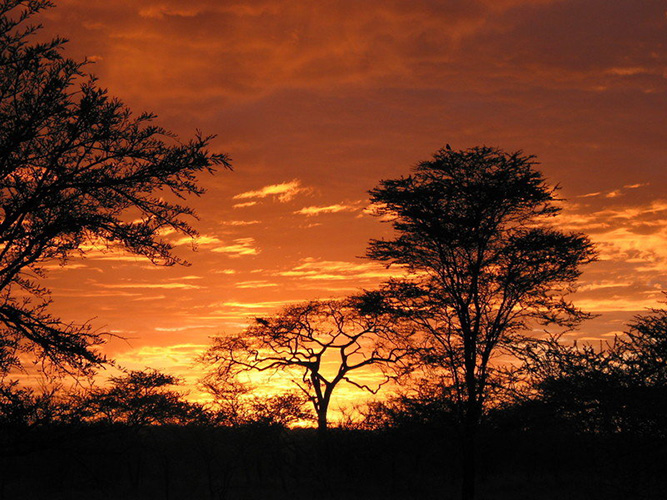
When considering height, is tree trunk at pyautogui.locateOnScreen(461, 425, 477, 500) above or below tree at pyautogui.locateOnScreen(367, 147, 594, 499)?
below

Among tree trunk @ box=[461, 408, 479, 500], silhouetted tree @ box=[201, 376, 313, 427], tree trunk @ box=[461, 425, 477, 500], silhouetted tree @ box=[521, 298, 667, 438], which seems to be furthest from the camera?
silhouetted tree @ box=[201, 376, 313, 427]

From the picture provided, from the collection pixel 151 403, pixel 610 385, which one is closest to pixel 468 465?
pixel 610 385

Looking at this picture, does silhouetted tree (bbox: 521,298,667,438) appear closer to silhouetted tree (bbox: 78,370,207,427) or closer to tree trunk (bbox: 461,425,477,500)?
tree trunk (bbox: 461,425,477,500)

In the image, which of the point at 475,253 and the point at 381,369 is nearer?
the point at 475,253

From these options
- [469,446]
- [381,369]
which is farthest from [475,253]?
[381,369]

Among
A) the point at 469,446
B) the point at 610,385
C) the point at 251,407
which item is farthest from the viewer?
the point at 251,407

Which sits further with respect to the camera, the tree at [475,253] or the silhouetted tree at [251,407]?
the silhouetted tree at [251,407]

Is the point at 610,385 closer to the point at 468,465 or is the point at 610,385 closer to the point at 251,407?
the point at 468,465

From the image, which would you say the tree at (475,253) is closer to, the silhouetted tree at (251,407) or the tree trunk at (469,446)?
the tree trunk at (469,446)

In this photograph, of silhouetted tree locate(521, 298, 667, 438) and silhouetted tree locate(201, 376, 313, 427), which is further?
silhouetted tree locate(201, 376, 313, 427)

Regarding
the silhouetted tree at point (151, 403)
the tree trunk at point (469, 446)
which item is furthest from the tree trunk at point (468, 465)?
the silhouetted tree at point (151, 403)

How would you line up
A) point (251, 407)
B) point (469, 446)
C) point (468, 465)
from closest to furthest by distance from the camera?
point (469, 446)
point (468, 465)
point (251, 407)

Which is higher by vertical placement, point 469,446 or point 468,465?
point 469,446

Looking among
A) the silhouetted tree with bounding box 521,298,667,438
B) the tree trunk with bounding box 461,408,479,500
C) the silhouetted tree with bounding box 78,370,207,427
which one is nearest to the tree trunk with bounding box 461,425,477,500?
the tree trunk with bounding box 461,408,479,500
